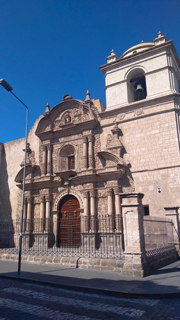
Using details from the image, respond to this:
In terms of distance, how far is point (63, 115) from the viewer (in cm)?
1616

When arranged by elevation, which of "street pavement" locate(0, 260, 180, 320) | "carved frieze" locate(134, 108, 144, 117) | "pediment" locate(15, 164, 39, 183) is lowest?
"street pavement" locate(0, 260, 180, 320)

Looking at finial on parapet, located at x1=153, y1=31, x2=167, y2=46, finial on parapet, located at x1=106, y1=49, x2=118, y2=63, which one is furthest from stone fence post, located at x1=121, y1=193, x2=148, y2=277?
finial on parapet, located at x1=106, y1=49, x2=118, y2=63

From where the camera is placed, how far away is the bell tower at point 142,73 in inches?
532

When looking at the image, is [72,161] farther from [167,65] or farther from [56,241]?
[167,65]

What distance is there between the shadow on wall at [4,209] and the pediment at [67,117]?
4.09 m

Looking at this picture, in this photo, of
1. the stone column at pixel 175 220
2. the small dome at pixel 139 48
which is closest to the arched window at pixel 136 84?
the small dome at pixel 139 48

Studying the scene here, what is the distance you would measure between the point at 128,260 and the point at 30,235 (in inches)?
351

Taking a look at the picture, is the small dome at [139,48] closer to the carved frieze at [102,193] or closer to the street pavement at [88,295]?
the carved frieze at [102,193]

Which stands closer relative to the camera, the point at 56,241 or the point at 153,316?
the point at 153,316

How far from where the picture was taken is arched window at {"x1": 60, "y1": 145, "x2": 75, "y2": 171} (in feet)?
50.9

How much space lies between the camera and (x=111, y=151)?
1360 centimetres

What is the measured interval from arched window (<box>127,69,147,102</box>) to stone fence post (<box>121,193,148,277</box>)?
8.43 m

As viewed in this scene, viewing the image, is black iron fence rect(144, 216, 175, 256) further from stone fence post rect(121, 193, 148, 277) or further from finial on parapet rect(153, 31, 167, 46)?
finial on parapet rect(153, 31, 167, 46)

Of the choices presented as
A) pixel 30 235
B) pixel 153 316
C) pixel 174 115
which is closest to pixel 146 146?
pixel 174 115
